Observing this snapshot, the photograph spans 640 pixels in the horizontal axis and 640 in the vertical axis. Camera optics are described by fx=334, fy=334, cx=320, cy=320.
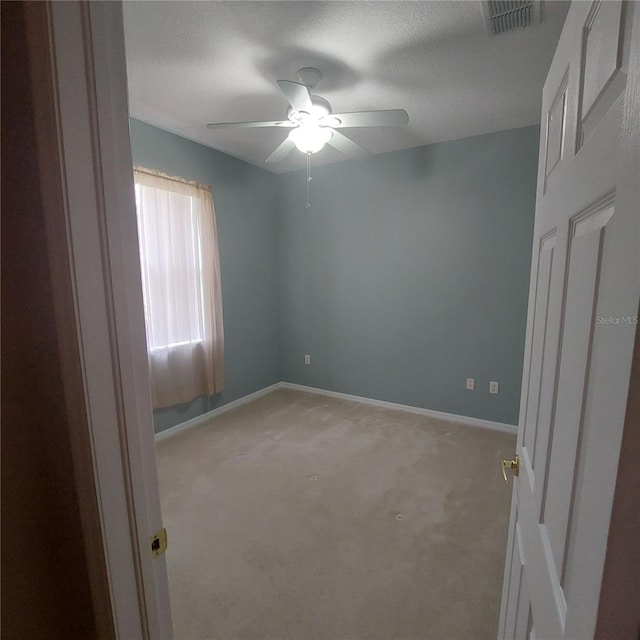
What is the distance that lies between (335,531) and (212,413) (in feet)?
6.55

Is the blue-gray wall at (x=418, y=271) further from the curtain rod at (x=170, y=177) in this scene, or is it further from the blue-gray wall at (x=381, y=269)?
the curtain rod at (x=170, y=177)

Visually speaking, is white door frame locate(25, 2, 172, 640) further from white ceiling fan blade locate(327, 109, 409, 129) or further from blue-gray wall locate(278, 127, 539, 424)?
blue-gray wall locate(278, 127, 539, 424)

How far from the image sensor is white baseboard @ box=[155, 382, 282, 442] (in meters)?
3.08

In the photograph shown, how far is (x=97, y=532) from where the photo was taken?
23.0 inches

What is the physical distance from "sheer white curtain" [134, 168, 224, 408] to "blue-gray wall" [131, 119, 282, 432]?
18cm

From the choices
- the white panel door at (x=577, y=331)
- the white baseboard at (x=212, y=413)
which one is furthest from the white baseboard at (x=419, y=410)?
the white panel door at (x=577, y=331)

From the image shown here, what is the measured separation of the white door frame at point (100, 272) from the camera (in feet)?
1.65

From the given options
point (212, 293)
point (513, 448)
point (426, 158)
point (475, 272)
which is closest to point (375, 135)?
point (426, 158)

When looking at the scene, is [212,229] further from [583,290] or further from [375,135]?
[583,290]

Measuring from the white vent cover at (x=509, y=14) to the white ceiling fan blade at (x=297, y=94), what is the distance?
0.88 metres

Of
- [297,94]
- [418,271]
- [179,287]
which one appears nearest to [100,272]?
[297,94]

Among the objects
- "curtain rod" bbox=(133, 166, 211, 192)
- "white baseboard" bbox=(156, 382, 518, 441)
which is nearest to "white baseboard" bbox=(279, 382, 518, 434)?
"white baseboard" bbox=(156, 382, 518, 441)

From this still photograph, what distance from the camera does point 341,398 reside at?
3941mm

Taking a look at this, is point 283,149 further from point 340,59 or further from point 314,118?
point 340,59
